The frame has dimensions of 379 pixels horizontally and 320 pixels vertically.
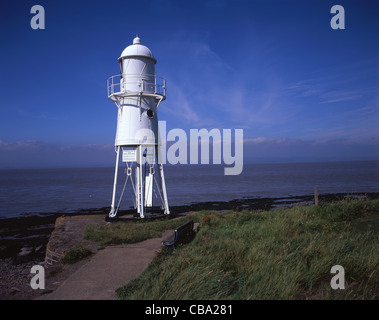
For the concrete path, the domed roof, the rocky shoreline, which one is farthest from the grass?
the domed roof

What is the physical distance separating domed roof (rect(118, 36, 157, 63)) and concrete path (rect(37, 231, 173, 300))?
11548 mm

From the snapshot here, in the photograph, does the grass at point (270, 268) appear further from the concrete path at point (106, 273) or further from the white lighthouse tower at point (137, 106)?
the white lighthouse tower at point (137, 106)

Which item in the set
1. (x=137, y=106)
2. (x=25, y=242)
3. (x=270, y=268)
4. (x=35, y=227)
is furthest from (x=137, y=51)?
(x=35, y=227)

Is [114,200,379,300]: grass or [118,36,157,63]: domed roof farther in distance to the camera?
[118,36,157,63]: domed roof

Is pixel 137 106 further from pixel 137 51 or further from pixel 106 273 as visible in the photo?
pixel 106 273

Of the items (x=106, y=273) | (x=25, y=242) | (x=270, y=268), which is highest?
(x=270, y=268)

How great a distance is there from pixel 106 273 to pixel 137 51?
13.6 metres

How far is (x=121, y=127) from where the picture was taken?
17.8m

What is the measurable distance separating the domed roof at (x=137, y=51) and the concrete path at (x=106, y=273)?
11548mm

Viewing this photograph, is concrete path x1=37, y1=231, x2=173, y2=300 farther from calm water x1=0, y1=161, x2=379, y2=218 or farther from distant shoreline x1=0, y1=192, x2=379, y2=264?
calm water x1=0, y1=161, x2=379, y2=218

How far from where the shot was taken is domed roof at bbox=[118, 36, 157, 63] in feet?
57.9

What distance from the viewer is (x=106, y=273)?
8.07m

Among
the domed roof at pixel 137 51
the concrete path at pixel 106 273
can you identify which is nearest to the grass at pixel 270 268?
the concrete path at pixel 106 273
